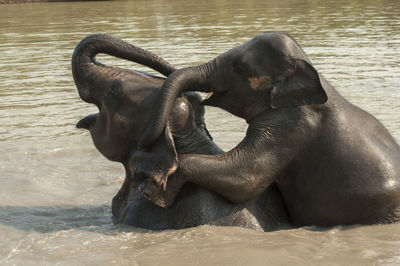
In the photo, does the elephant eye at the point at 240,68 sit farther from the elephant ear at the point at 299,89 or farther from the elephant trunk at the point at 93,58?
the elephant trunk at the point at 93,58

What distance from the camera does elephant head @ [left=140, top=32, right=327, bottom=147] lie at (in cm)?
434

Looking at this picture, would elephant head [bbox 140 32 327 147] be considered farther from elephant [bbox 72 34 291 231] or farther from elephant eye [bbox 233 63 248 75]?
elephant [bbox 72 34 291 231]

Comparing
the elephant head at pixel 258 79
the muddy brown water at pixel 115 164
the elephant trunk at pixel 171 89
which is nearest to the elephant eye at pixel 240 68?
the elephant head at pixel 258 79

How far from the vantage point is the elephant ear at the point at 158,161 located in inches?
171

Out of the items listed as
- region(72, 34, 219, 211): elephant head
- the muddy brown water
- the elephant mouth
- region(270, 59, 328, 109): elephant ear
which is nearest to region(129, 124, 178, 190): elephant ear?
region(72, 34, 219, 211): elephant head

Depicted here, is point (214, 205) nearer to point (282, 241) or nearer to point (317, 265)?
point (282, 241)

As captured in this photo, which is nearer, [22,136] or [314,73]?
Result: [314,73]

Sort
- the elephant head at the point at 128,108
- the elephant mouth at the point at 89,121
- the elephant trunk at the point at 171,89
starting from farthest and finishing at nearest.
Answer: the elephant mouth at the point at 89,121 → the elephant head at the point at 128,108 → the elephant trunk at the point at 171,89

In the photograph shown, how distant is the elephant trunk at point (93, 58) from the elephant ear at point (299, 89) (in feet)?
2.83

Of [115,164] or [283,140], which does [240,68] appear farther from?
[115,164]

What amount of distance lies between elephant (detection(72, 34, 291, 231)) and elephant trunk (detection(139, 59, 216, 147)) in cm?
9

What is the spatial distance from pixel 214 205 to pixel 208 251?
13.5 inches

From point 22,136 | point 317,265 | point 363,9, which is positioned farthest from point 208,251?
point 363,9

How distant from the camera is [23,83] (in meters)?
11.8
